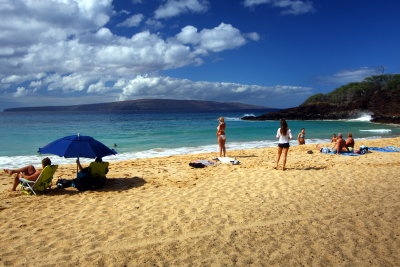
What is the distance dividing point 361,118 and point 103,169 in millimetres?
69121

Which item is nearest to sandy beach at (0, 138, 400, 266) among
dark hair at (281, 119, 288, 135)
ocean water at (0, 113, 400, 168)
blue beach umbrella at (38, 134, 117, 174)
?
blue beach umbrella at (38, 134, 117, 174)

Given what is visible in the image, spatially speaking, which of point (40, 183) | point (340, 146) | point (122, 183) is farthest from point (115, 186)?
point (340, 146)

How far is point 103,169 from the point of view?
309 inches

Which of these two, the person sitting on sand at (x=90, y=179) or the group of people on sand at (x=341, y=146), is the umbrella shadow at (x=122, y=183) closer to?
the person sitting on sand at (x=90, y=179)

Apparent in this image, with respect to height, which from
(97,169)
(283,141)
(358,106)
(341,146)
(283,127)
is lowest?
(341,146)

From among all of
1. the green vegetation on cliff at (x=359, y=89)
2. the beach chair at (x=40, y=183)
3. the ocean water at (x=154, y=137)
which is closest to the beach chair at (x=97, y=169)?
the beach chair at (x=40, y=183)

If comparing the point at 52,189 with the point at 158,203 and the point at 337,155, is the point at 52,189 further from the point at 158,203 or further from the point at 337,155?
the point at 337,155

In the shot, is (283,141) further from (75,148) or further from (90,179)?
(75,148)

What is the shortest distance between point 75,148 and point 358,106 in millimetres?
75658

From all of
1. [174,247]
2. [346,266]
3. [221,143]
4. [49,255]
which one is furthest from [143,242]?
[221,143]

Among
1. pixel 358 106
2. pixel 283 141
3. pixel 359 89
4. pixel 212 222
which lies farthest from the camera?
pixel 359 89

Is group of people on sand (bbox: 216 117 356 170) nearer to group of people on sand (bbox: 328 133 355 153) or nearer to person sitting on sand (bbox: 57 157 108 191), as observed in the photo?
group of people on sand (bbox: 328 133 355 153)

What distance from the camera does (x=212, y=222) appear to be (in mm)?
5141

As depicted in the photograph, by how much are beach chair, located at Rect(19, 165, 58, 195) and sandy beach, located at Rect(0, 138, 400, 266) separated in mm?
238
